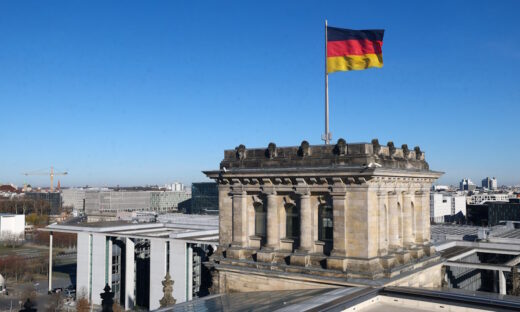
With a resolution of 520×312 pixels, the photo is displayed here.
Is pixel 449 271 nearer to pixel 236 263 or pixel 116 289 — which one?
pixel 236 263

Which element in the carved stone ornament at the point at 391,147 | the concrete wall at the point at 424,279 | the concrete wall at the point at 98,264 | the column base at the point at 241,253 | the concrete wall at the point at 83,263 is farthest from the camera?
the concrete wall at the point at 83,263

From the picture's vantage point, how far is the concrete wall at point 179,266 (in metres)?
74.2

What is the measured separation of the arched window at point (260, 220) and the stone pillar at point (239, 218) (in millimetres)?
651

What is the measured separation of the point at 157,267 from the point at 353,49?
57108 mm

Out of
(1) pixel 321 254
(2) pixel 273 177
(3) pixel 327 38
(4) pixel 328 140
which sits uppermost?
(3) pixel 327 38

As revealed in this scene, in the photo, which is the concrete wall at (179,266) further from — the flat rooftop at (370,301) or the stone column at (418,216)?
the flat rooftop at (370,301)

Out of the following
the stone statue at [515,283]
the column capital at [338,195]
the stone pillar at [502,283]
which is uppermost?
the column capital at [338,195]

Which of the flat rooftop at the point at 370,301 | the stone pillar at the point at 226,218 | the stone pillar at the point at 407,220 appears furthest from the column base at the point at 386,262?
the stone pillar at the point at 226,218

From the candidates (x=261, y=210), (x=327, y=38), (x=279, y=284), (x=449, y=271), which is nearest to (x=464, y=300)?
(x=279, y=284)

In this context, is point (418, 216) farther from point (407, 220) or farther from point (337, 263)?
point (337, 263)

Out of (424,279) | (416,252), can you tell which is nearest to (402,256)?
(416,252)

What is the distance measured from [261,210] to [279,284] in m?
4.29

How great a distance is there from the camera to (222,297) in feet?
95.1

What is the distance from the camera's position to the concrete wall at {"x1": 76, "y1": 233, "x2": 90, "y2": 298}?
285 feet
